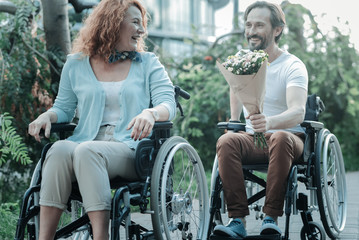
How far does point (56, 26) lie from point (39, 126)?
83.0 inches

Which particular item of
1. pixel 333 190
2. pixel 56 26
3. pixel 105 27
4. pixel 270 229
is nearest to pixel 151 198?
pixel 270 229

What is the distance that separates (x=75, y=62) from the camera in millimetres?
3158

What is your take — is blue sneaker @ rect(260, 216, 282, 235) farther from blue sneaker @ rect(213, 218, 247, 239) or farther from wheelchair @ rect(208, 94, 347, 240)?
blue sneaker @ rect(213, 218, 247, 239)

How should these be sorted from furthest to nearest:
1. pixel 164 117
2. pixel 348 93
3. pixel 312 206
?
1. pixel 348 93
2. pixel 312 206
3. pixel 164 117

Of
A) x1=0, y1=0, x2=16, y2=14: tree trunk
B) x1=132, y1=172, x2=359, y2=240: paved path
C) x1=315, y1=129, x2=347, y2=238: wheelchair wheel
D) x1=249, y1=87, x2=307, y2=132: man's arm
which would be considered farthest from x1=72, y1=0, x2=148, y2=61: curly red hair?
x1=0, y1=0, x2=16, y2=14: tree trunk

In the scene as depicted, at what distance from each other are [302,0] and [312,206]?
15.8ft

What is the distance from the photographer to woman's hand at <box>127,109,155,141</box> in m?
2.64

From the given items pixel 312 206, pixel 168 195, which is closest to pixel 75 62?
pixel 168 195

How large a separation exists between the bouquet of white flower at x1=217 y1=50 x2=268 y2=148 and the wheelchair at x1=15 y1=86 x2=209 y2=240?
1.13 ft

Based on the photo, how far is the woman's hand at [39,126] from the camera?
2.85 m

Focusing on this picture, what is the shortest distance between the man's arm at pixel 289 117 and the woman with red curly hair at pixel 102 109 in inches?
16.7

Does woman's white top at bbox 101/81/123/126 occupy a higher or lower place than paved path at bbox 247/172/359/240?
higher

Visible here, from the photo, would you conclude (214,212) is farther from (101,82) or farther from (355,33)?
(355,33)

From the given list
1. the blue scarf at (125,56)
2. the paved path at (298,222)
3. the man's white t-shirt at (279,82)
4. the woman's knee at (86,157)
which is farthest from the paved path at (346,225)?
the woman's knee at (86,157)
